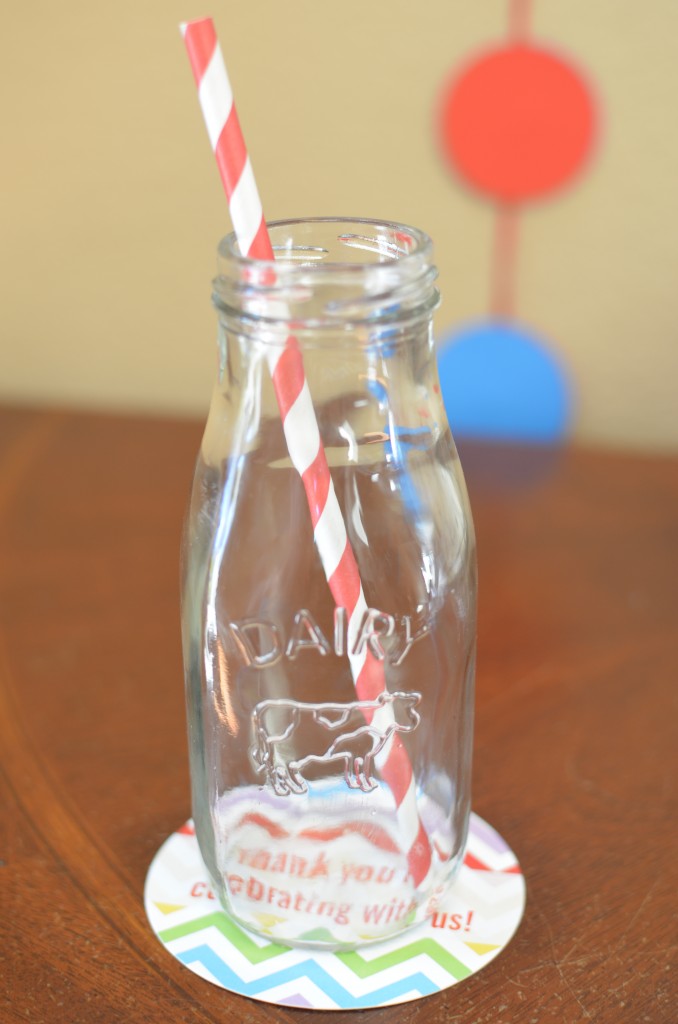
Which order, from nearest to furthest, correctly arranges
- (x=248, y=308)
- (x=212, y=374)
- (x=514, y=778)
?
(x=248, y=308) < (x=514, y=778) < (x=212, y=374)

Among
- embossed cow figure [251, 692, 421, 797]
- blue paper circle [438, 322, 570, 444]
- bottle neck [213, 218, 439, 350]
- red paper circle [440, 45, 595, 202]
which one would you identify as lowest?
blue paper circle [438, 322, 570, 444]

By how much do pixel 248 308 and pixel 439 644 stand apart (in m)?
0.14

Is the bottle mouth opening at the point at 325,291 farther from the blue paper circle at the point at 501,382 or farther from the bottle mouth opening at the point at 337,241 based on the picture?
the blue paper circle at the point at 501,382

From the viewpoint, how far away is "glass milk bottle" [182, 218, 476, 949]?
39cm

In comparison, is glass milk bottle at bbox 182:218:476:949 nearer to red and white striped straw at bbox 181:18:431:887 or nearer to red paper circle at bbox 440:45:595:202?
red and white striped straw at bbox 181:18:431:887

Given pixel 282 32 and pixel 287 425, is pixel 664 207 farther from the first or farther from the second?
pixel 287 425

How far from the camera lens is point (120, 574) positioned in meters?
0.70

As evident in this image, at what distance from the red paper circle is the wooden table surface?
27cm

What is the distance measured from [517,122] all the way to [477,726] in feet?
1.88

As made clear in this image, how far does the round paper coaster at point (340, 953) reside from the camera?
416 mm

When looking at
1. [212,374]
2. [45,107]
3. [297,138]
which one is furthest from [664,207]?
[45,107]

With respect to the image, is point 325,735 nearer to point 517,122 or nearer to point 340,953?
point 340,953

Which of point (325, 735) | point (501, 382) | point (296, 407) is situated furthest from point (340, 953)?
point (501, 382)

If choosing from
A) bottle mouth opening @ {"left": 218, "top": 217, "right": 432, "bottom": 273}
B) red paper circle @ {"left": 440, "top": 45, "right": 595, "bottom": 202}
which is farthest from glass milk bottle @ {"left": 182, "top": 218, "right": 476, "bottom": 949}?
red paper circle @ {"left": 440, "top": 45, "right": 595, "bottom": 202}
